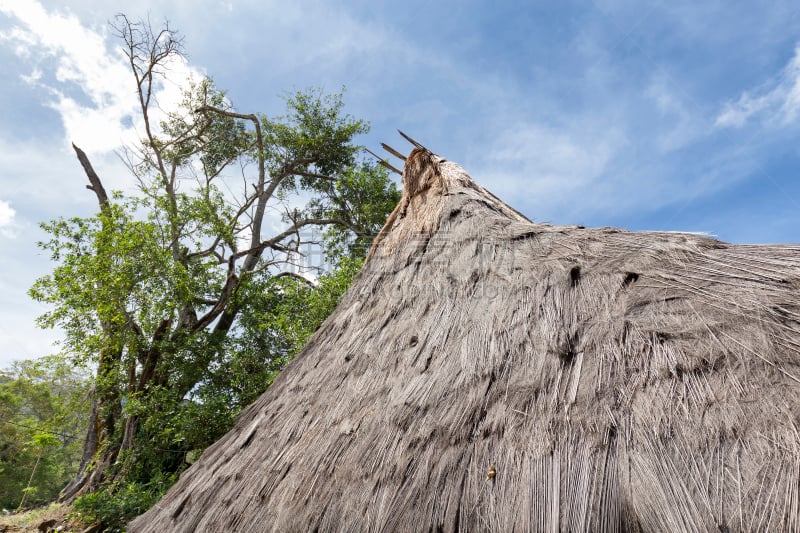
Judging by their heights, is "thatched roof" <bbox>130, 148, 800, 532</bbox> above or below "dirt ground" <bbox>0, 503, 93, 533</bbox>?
above

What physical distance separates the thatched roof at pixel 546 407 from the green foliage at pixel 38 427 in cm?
792

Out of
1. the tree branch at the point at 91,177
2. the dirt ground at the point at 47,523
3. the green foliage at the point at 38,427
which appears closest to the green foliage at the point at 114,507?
the dirt ground at the point at 47,523

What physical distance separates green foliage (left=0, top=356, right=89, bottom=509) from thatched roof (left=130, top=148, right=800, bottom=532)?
26.0 ft

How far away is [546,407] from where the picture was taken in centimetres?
168

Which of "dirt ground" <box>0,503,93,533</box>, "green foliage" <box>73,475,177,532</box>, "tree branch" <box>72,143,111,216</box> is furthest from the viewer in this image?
"tree branch" <box>72,143,111,216</box>

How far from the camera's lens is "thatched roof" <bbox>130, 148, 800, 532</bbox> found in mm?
1299

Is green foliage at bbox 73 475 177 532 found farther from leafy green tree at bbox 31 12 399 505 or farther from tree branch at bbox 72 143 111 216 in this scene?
tree branch at bbox 72 143 111 216

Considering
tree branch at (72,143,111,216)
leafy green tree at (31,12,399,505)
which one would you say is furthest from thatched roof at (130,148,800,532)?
tree branch at (72,143,111,216)

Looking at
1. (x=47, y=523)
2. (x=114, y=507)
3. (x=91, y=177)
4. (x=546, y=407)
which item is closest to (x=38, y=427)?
(x=47, y=523)

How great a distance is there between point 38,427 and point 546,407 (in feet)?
37.7

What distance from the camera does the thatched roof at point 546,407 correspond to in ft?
4.26

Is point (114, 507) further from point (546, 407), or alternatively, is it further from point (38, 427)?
point (546, 407)

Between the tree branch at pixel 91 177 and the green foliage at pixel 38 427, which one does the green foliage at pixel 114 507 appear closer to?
the green foliage at pixel 38 427

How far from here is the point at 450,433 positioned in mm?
1783
